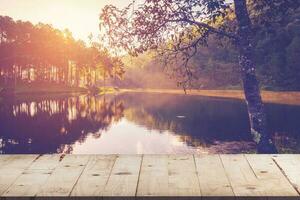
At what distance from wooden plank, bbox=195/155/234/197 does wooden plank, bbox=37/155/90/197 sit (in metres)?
1.33

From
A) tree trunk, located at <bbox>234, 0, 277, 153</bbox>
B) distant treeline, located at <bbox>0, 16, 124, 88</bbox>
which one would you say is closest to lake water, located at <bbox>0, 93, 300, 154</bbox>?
tree trunk, located at <bbox>234, 0, 277, 153</bbox>

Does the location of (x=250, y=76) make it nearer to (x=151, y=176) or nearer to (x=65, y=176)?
(x=151, y=176)

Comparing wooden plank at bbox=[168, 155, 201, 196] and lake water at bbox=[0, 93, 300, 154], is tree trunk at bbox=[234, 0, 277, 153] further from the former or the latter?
lake water at bbox=[0, 93, 300, 154]

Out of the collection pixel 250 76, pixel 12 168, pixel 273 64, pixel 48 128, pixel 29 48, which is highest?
pixel 29 48

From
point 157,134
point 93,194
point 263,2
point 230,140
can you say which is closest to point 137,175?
point 93,194

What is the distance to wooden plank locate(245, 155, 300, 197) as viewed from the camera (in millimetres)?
3628

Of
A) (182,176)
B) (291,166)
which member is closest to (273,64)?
(291,166)

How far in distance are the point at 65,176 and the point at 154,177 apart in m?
0.96

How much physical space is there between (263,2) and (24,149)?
20955 mm

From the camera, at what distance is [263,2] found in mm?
13805

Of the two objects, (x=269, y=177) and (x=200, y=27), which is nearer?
(x=269, y=177)

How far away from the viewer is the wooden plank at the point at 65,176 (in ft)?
12.1

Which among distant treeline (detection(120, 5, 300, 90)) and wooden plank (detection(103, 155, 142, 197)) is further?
distant treeline (detection(120, 5, 300, 90))

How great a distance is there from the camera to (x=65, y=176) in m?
4.15
